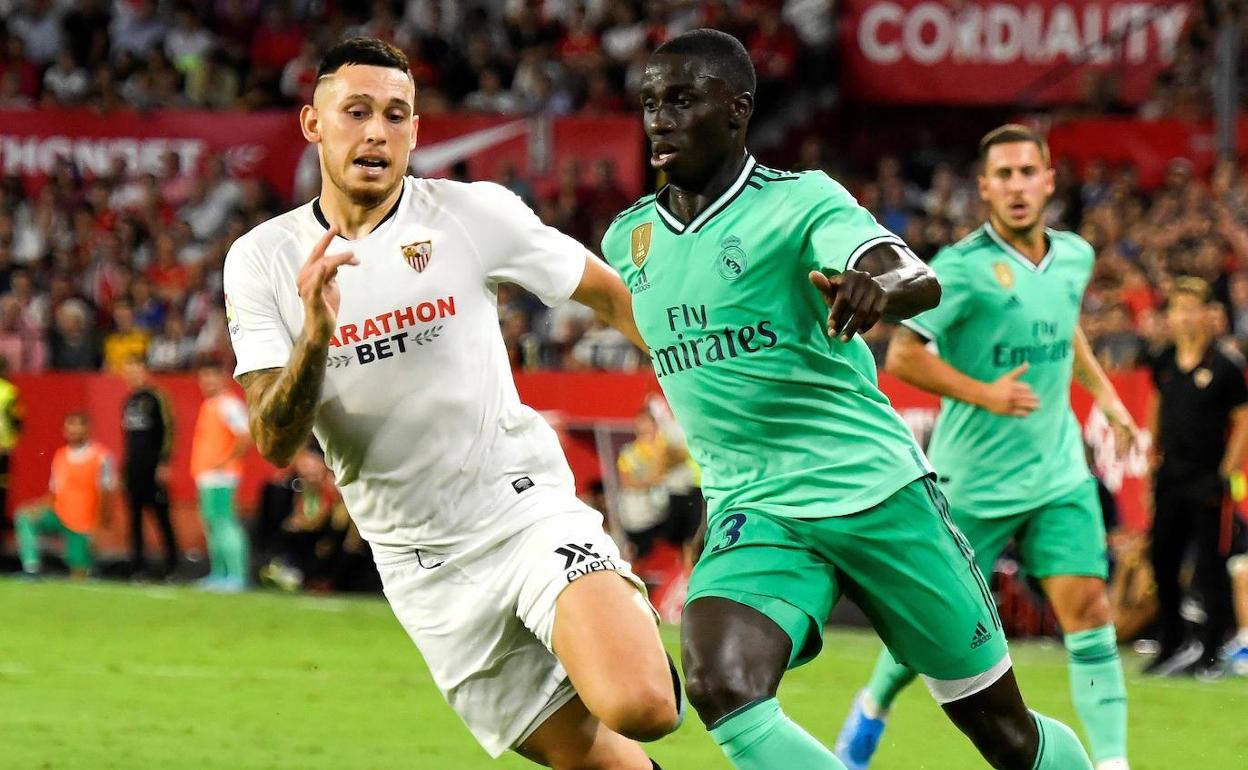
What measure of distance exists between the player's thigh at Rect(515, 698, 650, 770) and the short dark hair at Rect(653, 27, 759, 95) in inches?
71.6

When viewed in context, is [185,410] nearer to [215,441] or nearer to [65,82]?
[215,441]

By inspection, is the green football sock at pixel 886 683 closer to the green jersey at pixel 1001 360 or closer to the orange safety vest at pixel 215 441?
the green jersey at pixel 1001 360

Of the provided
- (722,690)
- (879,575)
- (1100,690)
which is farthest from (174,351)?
(722,690)

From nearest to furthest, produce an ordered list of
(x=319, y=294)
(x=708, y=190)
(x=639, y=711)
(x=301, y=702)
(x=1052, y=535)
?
(x=319, y=294) < (x=639, y=711) < (x=708, y=190) < (x=1052, y=535) < (x=301, y=702)

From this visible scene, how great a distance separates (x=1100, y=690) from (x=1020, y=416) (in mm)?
1109

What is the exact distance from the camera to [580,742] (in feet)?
19.3

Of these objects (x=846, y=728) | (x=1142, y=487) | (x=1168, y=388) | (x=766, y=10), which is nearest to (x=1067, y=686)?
(x=1168, y=388)

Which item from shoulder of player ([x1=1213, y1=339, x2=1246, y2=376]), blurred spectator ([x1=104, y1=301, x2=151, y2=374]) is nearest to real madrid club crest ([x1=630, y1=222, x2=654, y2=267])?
shoulder of player ([x1=1213, y1=339, x2=1246, y2=376])

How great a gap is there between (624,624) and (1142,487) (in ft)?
30.8

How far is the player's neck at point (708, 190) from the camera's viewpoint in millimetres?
5609

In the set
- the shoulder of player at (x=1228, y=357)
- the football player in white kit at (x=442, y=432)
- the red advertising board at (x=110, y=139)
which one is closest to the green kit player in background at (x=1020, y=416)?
the football player in white kit at (x=442, y=432)

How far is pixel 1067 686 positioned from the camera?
38.7 ft

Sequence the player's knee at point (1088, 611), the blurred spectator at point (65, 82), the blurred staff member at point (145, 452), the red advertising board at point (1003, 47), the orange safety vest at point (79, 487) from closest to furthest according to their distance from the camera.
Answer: the player's knee at point (1088, 611) → the blurred staff member at point (145, 452) → the orange safety vest at point (79, 487) → the red advertising board at point (1003, 47) → the blurred spectator at point (65, 82)

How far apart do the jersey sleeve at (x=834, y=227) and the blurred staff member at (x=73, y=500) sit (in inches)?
567
